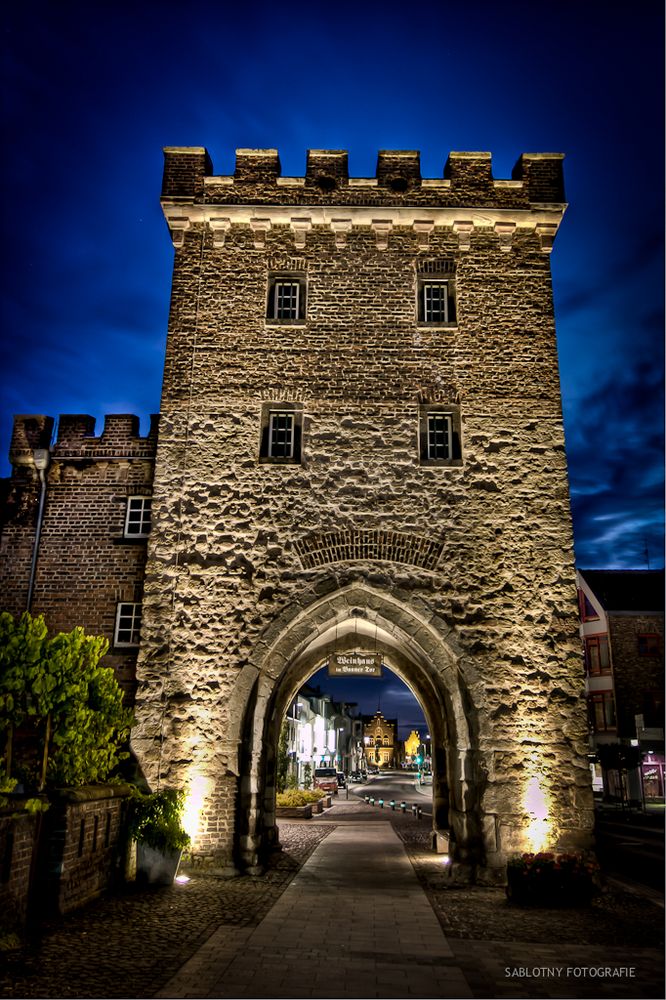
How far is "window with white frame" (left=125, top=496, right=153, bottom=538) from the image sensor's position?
14.4 meters

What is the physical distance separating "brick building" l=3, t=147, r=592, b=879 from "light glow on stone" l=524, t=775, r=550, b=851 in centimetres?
5

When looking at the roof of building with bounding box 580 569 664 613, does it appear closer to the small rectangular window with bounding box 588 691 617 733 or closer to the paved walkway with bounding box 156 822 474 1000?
the small rectangular window with bounding box 588 691 617 733

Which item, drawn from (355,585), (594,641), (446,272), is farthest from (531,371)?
(594,641)

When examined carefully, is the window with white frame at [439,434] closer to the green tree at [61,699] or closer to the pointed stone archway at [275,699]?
the pointed stone archway at [275,699]

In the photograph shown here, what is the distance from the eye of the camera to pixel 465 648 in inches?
490

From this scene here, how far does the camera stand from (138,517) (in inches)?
573

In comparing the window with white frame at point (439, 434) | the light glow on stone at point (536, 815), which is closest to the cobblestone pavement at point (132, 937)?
the light glow on stone at point (536, 815)

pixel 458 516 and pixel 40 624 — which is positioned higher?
pixel 458 516

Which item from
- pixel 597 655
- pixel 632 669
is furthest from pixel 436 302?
pixel 597 655

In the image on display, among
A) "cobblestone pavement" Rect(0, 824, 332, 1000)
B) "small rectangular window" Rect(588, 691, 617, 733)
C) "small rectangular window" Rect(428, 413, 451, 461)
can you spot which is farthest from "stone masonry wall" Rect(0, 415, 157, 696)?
"small rectangular window" Rect(588, 691, 617, 733)

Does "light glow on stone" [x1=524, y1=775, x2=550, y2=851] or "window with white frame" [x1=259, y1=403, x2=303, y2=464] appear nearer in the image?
"light glow on stone" [x1=524, y1=775, x2=550, y2=851]

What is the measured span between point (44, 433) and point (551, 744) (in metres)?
11.9

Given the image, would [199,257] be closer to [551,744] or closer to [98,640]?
[98,640]

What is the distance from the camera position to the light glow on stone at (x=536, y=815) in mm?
11578
